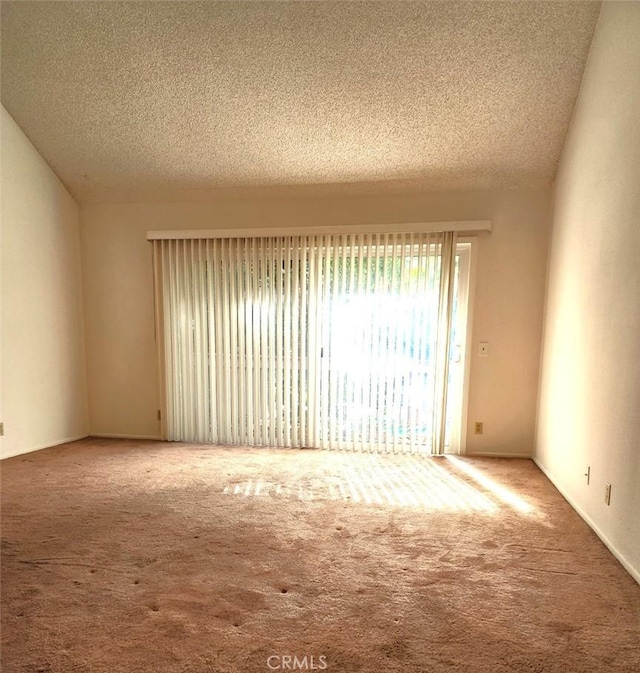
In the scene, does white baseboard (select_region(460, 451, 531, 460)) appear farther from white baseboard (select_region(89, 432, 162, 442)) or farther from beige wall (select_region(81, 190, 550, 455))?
white baseboard (select_region(89, 432, 162, 442))

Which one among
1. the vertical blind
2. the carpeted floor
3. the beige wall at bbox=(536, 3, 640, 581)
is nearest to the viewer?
the carpeted floor

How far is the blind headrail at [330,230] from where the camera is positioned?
A: 302cm

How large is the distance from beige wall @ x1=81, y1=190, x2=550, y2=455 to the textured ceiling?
0.64ft

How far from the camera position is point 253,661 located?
1.18 m

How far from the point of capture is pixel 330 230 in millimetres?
3191

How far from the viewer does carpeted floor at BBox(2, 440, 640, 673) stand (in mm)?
1214

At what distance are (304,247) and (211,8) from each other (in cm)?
172

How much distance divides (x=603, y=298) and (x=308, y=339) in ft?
7.13

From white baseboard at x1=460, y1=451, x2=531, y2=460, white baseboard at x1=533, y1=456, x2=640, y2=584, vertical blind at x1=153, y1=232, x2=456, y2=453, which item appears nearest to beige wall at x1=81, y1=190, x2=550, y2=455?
white baseboard at x1=460, y1=451, x2=531, y2=460

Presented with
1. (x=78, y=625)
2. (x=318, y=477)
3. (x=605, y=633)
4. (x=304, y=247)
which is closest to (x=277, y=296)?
(x=304, y=247)

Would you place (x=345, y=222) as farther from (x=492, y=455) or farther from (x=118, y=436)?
(x=118, y=436)

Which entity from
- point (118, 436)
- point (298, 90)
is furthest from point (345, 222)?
point (118, 436)

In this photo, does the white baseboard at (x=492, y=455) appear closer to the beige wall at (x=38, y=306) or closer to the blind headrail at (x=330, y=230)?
the blind headrail at (x=330, y=230)

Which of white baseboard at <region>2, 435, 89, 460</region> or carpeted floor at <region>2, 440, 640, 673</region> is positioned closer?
carpeted floor at <region>2, 440, 640, 673</region>
